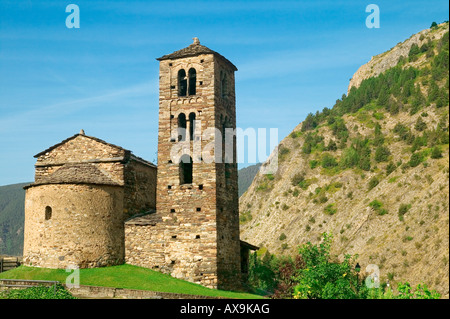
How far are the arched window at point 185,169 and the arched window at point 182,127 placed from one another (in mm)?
1232

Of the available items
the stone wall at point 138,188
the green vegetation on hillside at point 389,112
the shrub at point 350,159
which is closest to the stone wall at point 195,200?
the stone wall at point 138,188

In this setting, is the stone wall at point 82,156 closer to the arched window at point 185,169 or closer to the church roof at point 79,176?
the church roof at point 79,176

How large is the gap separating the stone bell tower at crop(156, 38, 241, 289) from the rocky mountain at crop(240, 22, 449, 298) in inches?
1358

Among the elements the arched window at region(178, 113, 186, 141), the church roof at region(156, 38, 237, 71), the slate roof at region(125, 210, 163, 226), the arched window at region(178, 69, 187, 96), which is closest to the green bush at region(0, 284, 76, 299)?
the slate roof at region(125, 210, 163, 226)

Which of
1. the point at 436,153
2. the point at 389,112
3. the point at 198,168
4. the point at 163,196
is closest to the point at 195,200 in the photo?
the point at 198,168

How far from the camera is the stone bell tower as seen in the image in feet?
99.8

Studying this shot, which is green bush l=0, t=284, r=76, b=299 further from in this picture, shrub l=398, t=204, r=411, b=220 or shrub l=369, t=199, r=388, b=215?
shrub l=369, t=199, r=388, b=215

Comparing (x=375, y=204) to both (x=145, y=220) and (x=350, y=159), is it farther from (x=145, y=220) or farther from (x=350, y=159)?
(x=145, y=220)

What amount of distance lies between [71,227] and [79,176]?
3029 millimetres

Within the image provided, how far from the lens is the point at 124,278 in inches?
1107

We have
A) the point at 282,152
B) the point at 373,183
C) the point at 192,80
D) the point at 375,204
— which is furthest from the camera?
the point at 282,152

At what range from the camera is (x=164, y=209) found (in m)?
31.6
